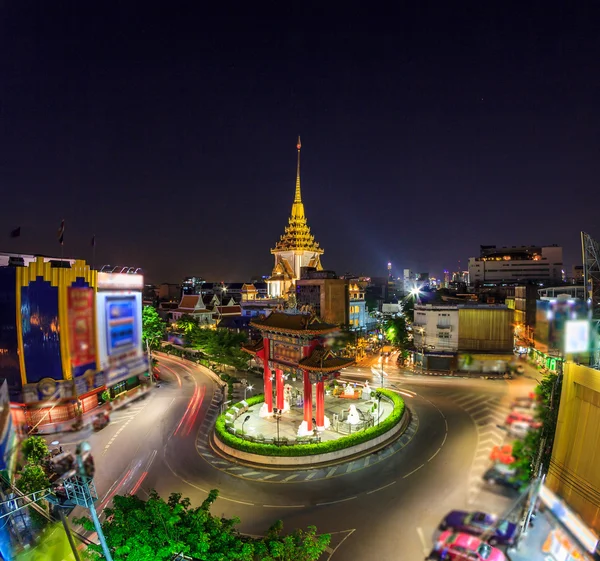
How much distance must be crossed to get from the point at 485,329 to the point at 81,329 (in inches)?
1567

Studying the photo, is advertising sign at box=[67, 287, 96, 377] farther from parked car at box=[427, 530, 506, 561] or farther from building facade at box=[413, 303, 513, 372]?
building facade at box=[413, 303, 513, 372]

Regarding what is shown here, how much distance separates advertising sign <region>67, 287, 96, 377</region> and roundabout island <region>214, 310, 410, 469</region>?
38.4 ft

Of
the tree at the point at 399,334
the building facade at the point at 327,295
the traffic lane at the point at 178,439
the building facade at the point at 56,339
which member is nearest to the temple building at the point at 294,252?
the building facade at the point at 327,295

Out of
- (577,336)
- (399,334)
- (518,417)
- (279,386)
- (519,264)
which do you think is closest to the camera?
(577,336)

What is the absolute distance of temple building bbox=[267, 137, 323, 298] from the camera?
7450 centimetres

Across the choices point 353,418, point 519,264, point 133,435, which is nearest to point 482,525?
point 353,418

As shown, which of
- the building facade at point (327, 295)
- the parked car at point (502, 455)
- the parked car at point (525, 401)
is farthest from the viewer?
the building facade at point (327, 295)

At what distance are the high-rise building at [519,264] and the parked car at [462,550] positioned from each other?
8346 cm

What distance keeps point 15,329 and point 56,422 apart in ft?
23.1

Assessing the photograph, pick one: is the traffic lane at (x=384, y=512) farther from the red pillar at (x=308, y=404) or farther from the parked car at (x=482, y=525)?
the red pillar at (x=308, y=404)

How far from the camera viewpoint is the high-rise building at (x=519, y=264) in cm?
9062

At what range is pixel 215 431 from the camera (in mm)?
23641

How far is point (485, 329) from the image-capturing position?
1617 inches

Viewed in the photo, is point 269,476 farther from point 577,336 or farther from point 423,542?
point 577,336
